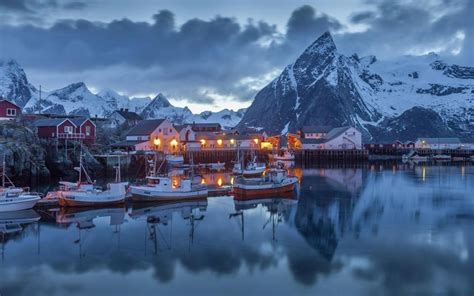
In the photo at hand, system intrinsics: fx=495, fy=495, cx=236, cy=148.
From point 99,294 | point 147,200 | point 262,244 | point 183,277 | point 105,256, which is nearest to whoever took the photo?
point 99,294

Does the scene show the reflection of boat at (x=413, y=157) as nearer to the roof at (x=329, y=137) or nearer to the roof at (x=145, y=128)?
the roof at (x=329, y=137)

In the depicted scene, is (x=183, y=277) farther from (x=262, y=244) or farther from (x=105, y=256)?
(x=262, y=244)

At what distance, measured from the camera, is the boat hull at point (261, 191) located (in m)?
41.6

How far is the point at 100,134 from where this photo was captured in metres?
80.7

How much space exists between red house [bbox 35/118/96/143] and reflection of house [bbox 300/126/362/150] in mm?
55938

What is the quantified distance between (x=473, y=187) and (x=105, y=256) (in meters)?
42.7

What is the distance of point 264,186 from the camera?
42531 mm

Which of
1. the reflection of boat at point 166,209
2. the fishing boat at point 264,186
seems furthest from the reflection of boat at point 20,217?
the fishing boat at point 264,186

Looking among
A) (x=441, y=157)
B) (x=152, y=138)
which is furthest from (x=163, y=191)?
(x=441, y=157)

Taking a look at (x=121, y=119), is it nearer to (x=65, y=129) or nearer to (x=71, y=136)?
(x=71, y=136)

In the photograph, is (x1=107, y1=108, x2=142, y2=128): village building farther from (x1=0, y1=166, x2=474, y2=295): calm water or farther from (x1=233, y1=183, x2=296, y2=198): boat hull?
(x1=0, y1=166, x2=474, y2=295): calm water

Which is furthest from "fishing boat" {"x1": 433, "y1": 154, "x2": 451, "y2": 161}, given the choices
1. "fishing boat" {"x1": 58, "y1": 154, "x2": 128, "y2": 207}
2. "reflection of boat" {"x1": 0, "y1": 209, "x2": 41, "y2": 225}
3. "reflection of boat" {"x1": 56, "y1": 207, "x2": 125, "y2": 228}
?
"reflection of boat" {"x1": 0, "y1": 209, "x2": 41, "y2": 225}

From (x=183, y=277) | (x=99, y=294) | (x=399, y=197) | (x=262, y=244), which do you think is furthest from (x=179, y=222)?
(x=399, y=197)

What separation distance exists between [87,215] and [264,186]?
1565 cm
